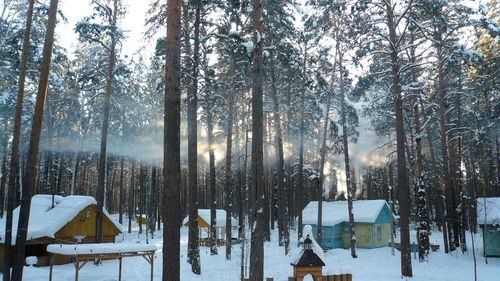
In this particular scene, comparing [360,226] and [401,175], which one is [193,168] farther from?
[360,226]

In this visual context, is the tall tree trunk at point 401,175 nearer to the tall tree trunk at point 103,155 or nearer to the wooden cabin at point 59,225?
the tall tree trunk at point 103,155

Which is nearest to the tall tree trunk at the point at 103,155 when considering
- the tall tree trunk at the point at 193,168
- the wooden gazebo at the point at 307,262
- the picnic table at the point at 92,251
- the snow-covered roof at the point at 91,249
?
the tall tree trunk at the point at 193,168

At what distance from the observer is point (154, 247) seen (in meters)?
16.5

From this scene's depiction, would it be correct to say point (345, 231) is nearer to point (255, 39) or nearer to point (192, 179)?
point (192, 179)

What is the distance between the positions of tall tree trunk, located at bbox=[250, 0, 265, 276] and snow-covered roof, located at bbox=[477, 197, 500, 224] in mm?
18064

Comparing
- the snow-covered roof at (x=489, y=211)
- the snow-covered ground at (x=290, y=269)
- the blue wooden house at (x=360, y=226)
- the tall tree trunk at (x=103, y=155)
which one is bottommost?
the snow-covered ground at (x=290, y=269)

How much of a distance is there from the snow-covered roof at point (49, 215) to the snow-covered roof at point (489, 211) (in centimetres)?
2285

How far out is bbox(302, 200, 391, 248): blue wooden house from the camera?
32.1 m

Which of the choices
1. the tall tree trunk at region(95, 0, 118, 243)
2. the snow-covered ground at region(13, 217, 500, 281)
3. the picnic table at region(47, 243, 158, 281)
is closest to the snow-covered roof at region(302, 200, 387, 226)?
the snow-covered ground at region(13, 217, 500, 281)

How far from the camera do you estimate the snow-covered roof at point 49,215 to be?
21797mm

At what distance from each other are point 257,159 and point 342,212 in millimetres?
23911

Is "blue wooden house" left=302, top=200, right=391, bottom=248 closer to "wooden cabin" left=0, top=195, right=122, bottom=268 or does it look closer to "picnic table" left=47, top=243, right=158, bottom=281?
"wooden cabin" left=0, top=195, right=122, bottom=268

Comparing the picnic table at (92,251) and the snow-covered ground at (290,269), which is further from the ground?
the picnic table at (92,251)

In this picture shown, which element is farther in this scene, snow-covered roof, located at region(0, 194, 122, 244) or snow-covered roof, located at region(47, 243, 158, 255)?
snow-covered roof, located at region(0, 194, 122, 244)
